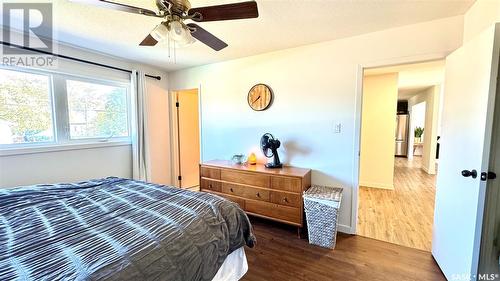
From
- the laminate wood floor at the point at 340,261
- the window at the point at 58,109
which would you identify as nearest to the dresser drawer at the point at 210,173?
the laminate wood floor at the point at 340,261

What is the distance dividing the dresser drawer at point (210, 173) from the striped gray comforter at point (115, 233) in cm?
110

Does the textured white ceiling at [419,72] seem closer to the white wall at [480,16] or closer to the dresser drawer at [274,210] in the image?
the white wall at [480,16]

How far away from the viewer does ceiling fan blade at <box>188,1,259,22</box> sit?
130cm

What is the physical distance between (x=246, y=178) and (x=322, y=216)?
982mm

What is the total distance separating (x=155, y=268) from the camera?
978 millimetres

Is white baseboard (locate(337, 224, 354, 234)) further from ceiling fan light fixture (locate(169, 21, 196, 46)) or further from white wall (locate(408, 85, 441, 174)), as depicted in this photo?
white wall (locate(408, 85, 441, 174))

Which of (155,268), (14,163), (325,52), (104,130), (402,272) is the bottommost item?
(402,272)

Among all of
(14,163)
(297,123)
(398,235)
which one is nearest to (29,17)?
(14,163)

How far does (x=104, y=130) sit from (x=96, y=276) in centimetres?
284

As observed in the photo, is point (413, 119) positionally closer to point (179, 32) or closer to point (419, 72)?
point (419, 72)

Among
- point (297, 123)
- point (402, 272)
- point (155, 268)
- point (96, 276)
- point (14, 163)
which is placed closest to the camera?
point (96, 276)

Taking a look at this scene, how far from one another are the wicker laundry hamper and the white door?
86 centimetres

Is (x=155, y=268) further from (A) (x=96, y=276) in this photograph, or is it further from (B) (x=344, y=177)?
(B) (x=344, y=177)

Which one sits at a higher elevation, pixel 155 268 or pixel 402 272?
pixel 155 268
